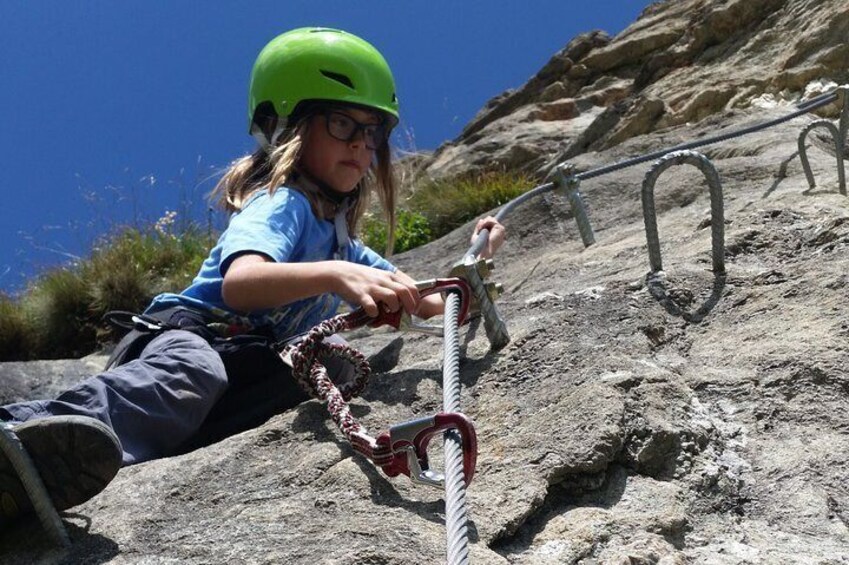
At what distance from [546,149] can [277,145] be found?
287 inches

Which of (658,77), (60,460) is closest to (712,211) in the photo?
(60,460)

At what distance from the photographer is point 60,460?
240cm

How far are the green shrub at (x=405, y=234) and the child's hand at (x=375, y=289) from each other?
7021mm

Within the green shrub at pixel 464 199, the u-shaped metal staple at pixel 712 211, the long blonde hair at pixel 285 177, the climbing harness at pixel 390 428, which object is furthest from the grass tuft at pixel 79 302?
the climbing harness at pixel 390 428

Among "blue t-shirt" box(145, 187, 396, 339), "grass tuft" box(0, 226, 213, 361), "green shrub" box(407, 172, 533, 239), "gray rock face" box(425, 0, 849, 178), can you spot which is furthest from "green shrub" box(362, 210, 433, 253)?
"blue t-shirt" box(145, 187, 396, 339)

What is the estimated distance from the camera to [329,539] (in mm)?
2238

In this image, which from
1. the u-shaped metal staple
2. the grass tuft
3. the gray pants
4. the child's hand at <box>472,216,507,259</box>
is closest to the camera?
the gray pants

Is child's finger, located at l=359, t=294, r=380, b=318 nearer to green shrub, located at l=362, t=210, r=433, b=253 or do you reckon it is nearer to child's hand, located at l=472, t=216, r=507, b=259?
child's hand, located at l=472, t=216, r=507, b=259

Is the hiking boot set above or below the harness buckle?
above

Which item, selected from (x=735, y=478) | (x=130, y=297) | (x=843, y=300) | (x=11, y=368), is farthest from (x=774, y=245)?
(x=130, y=297)

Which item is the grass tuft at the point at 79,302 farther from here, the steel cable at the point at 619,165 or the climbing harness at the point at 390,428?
the climbing harness at the point at 390,428

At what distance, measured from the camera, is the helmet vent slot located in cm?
422

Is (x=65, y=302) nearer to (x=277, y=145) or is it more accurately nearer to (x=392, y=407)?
(x=277, y=145)

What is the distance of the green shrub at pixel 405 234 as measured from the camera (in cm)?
1013
